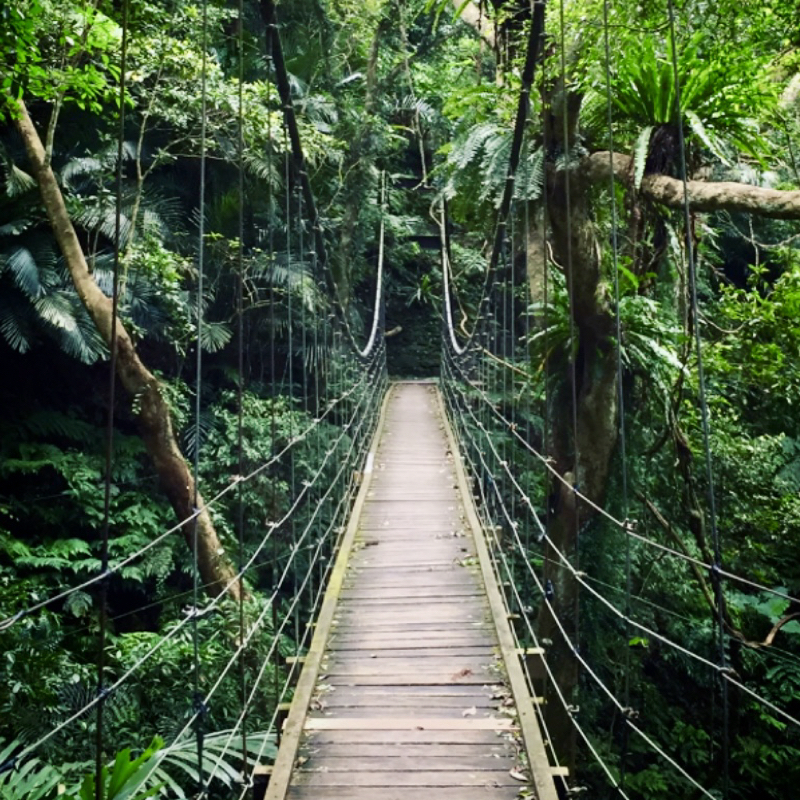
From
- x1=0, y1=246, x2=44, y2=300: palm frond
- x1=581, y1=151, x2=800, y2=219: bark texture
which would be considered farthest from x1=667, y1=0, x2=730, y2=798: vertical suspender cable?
x1=0, y1=246, x2=44, y2=300: palm frond

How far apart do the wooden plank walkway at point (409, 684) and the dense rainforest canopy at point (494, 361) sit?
0.18 meters

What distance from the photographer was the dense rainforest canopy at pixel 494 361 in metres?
2.58

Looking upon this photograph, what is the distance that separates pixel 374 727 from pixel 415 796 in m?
0.30

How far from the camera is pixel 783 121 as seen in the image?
9.18 feet

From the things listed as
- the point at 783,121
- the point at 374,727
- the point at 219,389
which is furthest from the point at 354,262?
the point at 374,727

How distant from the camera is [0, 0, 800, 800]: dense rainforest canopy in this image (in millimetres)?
2578

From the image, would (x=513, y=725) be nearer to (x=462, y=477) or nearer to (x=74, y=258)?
(x=462, y=477)

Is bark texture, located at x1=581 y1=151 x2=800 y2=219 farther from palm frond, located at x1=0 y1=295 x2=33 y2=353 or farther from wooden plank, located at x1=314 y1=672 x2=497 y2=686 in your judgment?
palm frond, located at x1=0 y1=295 x2=33 y2=353

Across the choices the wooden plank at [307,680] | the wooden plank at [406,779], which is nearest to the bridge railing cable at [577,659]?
the wooden plank at [406,779]

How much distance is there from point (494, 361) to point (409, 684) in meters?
2.57

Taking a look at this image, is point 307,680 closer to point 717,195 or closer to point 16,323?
point 717,195

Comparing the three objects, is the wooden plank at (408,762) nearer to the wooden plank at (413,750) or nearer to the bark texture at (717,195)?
the wooden plank at (413,750)

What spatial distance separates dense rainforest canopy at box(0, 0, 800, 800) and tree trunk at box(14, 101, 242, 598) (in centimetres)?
2

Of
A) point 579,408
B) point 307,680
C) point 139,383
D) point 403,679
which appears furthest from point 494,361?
point 307,680
